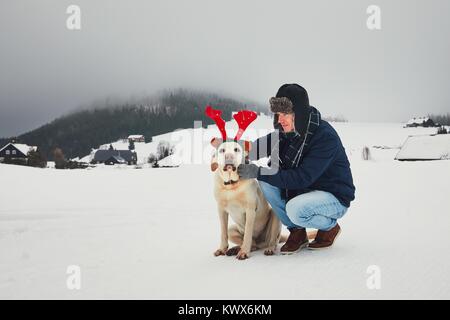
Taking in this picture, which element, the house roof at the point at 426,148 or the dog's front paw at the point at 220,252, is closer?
the dog's front paw at the point at 220,252

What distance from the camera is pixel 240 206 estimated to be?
3.88 meters

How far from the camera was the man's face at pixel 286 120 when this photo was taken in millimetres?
3862

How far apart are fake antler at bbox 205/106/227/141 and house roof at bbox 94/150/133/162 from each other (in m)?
23.8

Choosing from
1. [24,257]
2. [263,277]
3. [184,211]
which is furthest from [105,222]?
[263,277]

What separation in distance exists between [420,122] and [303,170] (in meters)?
25.7

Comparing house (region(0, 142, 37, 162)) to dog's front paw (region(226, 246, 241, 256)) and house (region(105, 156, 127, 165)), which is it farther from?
dog's front paw (region(226, 246, 241, 256))

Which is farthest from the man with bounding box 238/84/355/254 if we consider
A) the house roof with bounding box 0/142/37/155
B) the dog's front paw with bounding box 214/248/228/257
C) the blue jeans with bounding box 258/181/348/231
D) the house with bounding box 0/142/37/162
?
the house roof with bounding box 0/142/37/155

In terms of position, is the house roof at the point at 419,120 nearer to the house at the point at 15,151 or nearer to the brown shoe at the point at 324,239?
the house at the point at 15,151

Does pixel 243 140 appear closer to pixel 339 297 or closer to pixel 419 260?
pixel 339 297

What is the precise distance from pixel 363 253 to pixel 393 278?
2.32 ft

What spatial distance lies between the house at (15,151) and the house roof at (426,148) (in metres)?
16.8

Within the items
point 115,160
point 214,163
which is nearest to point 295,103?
point 214,163

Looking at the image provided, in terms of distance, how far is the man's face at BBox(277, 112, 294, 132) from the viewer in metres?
3.86
